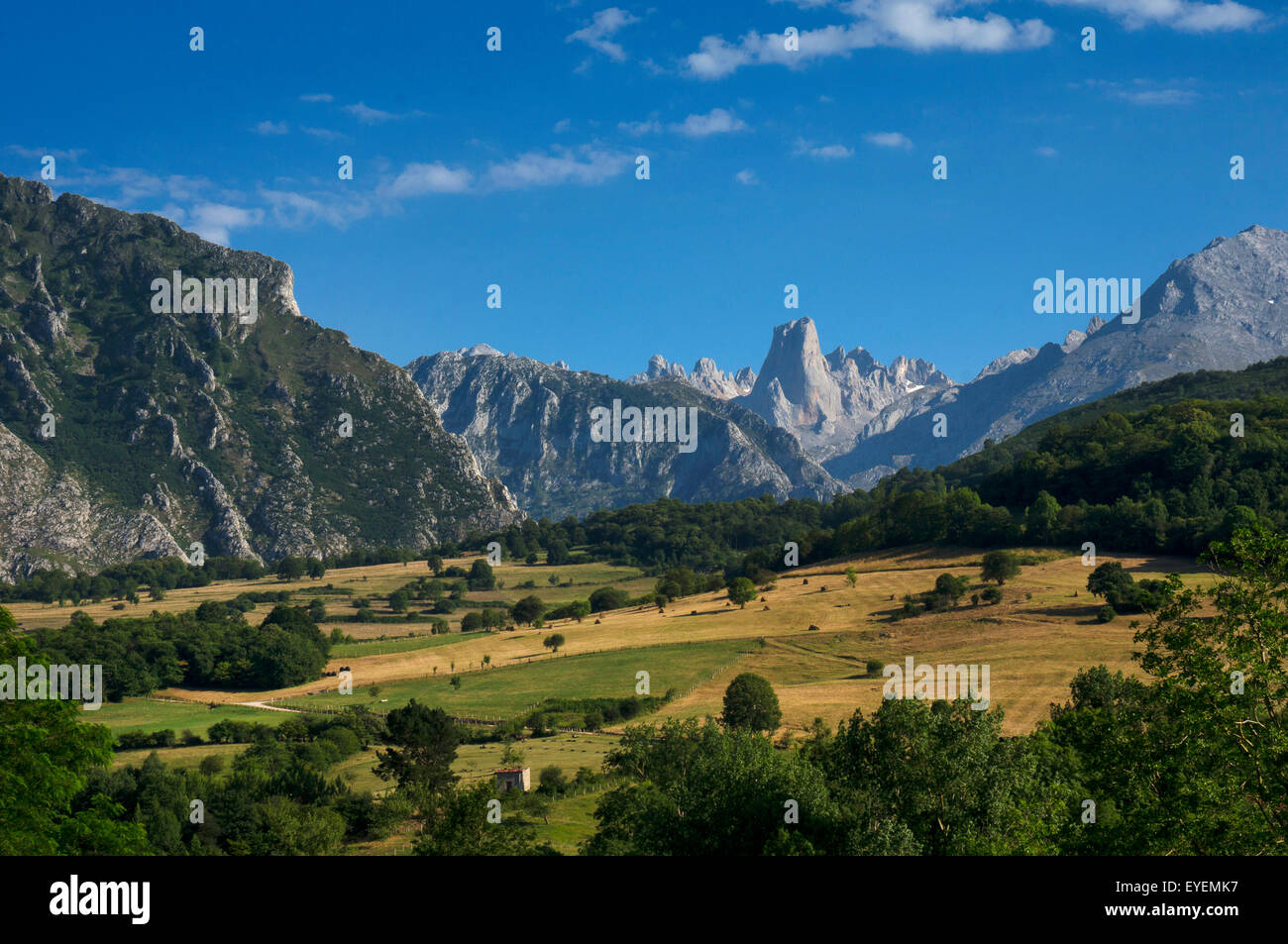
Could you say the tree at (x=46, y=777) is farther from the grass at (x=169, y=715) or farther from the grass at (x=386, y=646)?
the grass at (x=386, y=646)

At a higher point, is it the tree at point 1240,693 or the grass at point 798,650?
the tree at point 1240,693

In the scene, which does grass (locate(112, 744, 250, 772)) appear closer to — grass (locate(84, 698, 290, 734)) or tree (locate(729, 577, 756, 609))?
grass (locate(84, 698, 290, 734))

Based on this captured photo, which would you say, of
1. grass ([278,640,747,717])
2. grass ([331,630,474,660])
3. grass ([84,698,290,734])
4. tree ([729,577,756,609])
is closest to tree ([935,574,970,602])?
grass ([278,640,747,717])

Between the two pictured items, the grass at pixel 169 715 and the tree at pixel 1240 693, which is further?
the grass at pixel 169 715

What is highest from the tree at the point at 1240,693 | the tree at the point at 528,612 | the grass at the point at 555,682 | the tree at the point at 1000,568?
the tree at the point at 1240,693

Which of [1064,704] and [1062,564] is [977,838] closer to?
[1064,704]

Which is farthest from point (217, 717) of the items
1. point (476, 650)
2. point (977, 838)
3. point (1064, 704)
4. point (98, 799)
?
point (977, 838)

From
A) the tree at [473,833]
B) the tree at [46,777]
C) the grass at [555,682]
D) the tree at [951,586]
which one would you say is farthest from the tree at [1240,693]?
the tree at [951,586]
